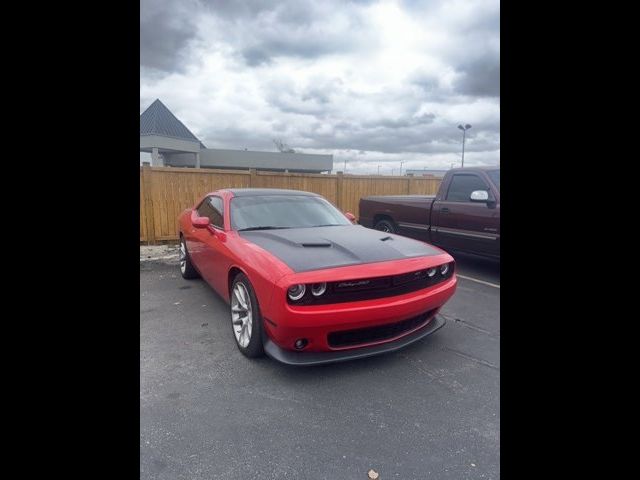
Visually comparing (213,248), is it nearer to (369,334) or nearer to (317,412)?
(369,334)

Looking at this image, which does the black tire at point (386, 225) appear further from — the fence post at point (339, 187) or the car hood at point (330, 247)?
the car hood at point (330, 247)

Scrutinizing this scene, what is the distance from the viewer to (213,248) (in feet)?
13.0

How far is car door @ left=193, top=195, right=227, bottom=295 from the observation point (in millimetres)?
3732

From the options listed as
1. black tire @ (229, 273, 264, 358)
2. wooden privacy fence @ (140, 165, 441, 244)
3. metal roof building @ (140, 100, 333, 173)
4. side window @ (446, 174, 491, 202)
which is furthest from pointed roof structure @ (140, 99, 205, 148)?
black tire @ (229, 273, 264, 358)

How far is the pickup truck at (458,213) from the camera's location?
5.63 metres

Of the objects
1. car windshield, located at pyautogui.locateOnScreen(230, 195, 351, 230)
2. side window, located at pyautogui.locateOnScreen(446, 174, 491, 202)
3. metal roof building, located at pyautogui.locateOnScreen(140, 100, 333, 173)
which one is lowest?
car windshield, located at pyautogui.locateOnScreen(230, 195, 351, 230)

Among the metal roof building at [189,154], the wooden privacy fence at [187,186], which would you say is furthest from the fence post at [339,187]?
the metal roof building at [189,154]

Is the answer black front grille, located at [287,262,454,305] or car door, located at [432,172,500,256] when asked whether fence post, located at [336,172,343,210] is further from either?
black front grille, located at [287,262,454,305]

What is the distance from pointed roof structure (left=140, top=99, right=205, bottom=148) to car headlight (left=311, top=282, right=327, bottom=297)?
1007 inches
